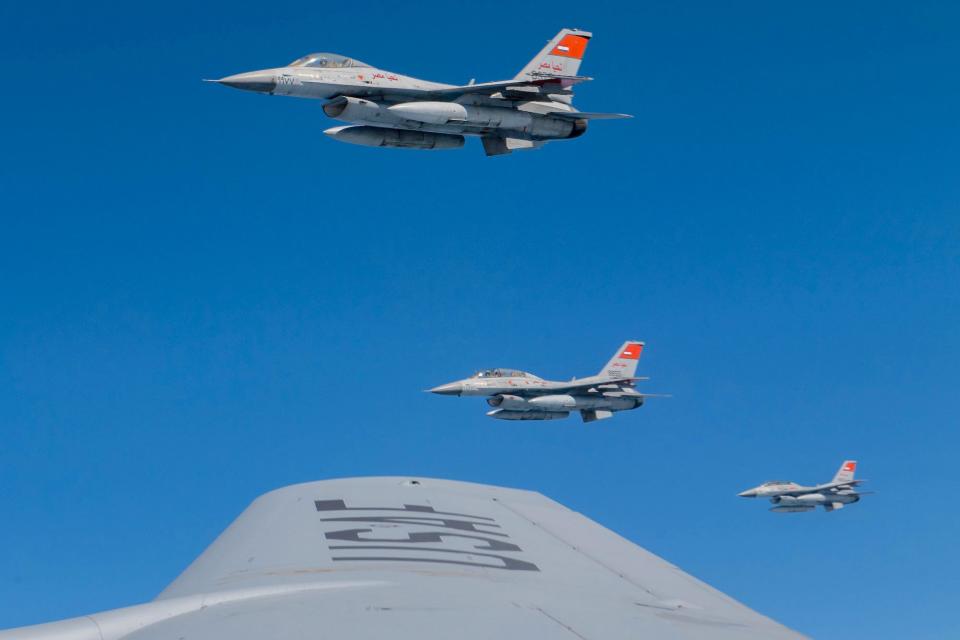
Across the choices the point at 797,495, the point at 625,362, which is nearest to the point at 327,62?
the point at 625,362

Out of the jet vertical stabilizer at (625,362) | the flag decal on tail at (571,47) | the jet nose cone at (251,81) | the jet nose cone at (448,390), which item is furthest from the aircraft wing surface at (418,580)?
the jet vertical stabilizer at (625,362)

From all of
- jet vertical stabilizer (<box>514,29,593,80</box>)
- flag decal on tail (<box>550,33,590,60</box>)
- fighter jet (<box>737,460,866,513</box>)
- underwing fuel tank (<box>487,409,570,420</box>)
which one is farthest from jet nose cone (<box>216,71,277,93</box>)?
fighter jet (<box>737,460,866,513</box>)

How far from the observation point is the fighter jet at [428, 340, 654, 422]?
55188 mm

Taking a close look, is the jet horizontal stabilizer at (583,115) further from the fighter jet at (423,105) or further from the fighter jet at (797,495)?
the fighter jet at (797,495)

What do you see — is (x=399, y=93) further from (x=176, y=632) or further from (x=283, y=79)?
(x=176, y=632)

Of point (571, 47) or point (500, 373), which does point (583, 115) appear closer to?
point (571, 47)

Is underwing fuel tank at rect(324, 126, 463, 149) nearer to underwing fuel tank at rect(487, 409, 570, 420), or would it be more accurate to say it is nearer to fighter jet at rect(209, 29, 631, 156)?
fighter jet at rect(209, 29, 631, 156)

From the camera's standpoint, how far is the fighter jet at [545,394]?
2173 inches

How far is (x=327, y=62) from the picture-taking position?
1249 inches

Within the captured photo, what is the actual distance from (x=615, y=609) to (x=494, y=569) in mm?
774

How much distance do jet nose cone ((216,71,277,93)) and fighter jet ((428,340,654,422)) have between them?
87.1 ft

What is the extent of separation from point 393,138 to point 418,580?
28.3 meters

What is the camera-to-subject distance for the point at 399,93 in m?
31.7

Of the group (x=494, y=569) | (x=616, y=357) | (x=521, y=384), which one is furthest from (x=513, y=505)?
(x=616, y=357)
